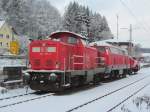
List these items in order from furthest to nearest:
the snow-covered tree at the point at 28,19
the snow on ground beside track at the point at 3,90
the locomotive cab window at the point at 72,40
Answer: the snow-covered tree at the point at 28,19 < the locomotive cab window at the point at 72,40 < the snow on ground beside track at the point at 3,90

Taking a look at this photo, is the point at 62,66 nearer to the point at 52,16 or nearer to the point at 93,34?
the point at 93,34

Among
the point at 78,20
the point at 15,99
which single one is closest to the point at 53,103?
the point at 15,99

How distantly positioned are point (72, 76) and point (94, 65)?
5112 mm

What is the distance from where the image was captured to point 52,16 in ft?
414

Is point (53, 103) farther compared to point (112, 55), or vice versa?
point (112, 55)

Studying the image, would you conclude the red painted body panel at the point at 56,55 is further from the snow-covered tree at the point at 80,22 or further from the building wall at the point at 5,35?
the building wall at the point at 5,35

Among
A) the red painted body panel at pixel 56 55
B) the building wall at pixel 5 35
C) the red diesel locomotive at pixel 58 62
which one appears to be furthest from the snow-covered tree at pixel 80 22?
the red painted body panel at pixel 56 55

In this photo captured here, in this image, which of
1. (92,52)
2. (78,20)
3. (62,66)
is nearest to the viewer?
(62,66)

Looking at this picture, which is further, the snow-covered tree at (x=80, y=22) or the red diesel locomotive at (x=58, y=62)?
the snow-covered tree at (x=80, y=22)

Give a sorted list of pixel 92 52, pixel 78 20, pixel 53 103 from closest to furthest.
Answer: pixel 53 103
pixel 92 52
pixel 78 20

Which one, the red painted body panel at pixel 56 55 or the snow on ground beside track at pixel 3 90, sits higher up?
the red painted body panel at pixel 56 55

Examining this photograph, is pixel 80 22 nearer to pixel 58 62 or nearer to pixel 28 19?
pixel 28 19

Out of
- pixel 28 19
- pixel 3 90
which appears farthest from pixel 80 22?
pixel 3 90

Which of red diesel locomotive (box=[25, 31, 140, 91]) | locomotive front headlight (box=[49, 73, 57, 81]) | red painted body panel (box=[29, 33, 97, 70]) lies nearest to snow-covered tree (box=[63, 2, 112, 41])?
red diesel locomotive (box=[25, 31, 140, 91])
